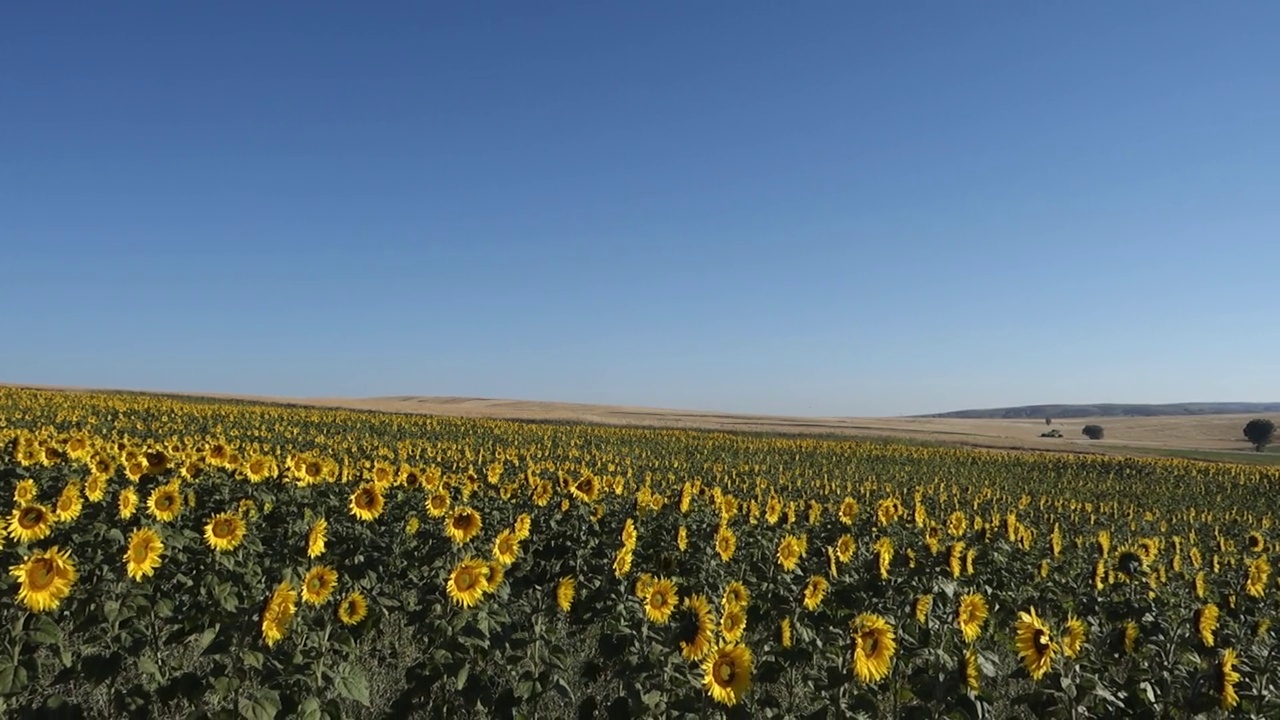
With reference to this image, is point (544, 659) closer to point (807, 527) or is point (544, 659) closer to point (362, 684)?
point (362, 684)

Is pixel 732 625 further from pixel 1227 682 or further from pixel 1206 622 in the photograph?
pixel 1206 622

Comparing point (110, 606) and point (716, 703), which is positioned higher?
point (110, 606)

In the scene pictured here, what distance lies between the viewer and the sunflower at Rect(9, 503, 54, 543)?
15.2 ft

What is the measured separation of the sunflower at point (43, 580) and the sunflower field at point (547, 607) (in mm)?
16

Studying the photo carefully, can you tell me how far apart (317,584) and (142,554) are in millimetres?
1134

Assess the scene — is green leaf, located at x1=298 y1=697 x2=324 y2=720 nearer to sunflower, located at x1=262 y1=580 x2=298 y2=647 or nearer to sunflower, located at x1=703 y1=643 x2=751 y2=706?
sunflower, located at x1=262 y1=580 x2=298 y2=647

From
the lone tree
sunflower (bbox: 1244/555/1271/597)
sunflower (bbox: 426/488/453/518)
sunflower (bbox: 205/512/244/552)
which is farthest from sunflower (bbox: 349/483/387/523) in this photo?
the lone tree

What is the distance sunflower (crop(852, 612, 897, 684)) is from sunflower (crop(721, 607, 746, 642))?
0.58 m

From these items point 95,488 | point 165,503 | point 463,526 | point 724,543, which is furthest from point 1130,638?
point 95,488

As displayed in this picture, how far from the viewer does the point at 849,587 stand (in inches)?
241

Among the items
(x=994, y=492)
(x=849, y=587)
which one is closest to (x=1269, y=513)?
(x=994, y=492)

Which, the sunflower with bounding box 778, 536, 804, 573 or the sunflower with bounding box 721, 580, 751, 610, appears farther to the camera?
the sunflower with bounding box 778, 536, 804, 573

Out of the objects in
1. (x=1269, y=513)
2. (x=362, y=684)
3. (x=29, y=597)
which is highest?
(x=29, y=597)

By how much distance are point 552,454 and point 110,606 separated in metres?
19.6
